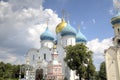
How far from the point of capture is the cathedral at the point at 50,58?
1702 inches

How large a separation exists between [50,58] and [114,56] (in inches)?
653

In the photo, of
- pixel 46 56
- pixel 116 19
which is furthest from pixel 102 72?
pixel 116 19

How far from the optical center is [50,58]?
156ft

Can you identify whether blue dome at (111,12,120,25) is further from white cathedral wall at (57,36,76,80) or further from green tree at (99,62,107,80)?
green tree at (99,62,107,80)

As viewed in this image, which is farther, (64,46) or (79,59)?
(64,46)

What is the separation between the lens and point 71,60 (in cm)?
3725

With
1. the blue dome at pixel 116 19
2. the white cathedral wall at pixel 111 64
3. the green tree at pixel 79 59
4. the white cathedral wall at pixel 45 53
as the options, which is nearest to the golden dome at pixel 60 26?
the white cathedral wall at pixel 45 53

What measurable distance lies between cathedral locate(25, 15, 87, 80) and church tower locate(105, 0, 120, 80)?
10.8 metres

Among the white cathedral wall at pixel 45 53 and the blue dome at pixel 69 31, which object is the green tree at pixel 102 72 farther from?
the white cathedral wall at pixel 45 53

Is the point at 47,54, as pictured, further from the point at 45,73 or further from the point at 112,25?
the point at 112,25

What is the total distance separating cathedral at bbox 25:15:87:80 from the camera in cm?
4322

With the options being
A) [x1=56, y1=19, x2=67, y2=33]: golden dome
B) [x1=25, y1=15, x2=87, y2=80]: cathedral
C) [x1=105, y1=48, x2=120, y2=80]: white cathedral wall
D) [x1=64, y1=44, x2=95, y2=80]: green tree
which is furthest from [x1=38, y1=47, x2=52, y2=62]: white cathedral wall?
[x1=105, y1=48, x2=120, y2=80]: white cathedral wall

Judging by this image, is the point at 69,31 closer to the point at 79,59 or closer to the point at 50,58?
the point at 50,58

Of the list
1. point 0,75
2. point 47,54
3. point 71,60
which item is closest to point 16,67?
point 0,75
